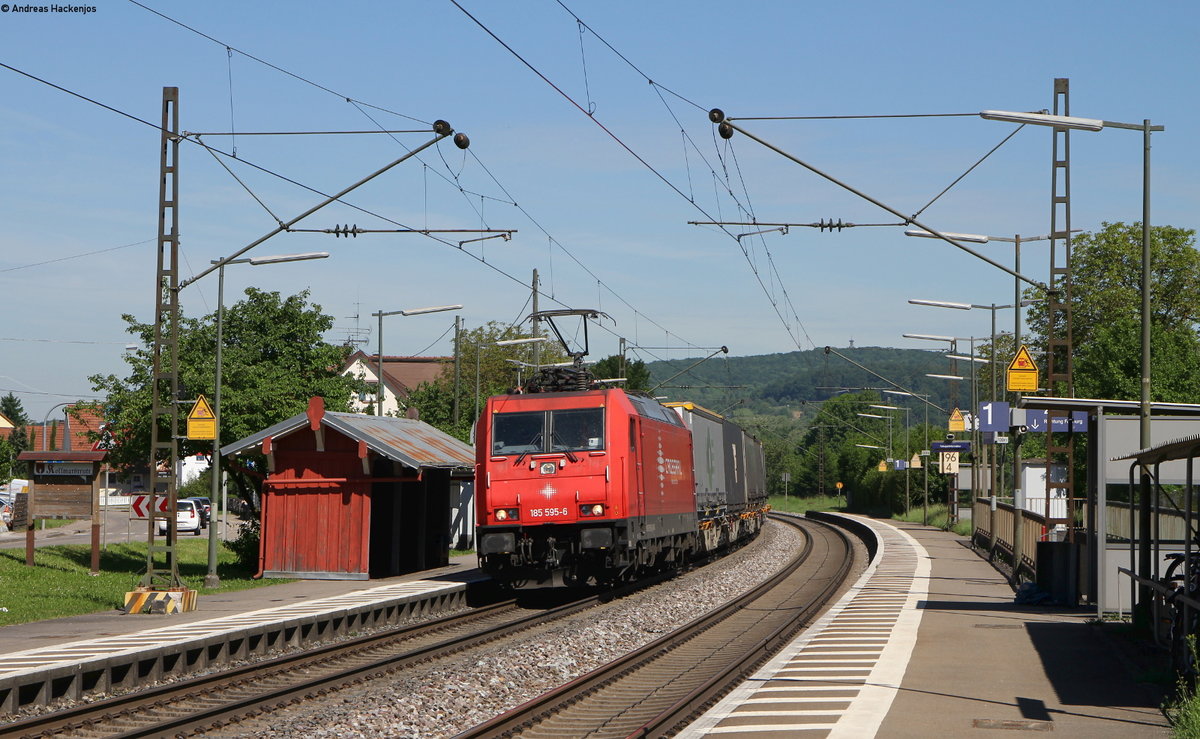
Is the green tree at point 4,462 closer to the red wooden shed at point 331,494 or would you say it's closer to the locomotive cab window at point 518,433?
the red wooden shed at point 331,494

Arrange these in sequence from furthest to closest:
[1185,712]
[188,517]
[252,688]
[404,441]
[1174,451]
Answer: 1. [188,517]
2. [404,441]
3. [252,688]
4. [1174,451]
5. [1185,712]

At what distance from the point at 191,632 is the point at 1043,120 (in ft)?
42.1

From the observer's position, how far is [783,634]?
18641mm

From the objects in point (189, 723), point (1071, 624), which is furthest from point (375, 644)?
point (1071, 624)

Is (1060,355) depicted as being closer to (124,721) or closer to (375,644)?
(375,644)

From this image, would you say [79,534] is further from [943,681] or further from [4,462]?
[943,681]

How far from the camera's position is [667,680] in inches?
581

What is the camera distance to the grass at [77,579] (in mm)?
21391

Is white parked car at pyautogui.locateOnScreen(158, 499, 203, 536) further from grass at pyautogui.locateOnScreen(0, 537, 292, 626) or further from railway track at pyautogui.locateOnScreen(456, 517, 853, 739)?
railway track at pyautogui.locateOnScreen(456, 517, 853, 739)

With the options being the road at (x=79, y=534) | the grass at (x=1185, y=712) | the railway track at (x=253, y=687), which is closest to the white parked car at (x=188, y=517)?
the road at (x=79, y=534)

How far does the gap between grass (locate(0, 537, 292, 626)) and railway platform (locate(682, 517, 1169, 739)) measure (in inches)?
465

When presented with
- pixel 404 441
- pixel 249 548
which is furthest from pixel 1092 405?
pixel 249 548

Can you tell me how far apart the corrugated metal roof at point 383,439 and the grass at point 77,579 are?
2.99 meters

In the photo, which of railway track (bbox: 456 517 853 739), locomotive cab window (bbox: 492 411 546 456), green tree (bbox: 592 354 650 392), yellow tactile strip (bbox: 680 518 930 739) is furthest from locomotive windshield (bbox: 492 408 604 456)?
green tree (bbox: 592 354 650 392)
